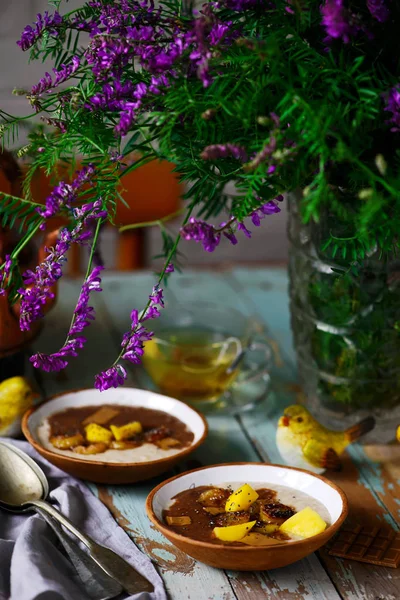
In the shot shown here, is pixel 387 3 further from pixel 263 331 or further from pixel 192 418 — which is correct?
pixel 263 331

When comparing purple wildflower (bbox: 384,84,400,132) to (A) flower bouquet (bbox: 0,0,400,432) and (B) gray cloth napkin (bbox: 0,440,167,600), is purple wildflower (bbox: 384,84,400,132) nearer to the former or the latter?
(A) flower bouquet (bbox: 0,0,400,432)

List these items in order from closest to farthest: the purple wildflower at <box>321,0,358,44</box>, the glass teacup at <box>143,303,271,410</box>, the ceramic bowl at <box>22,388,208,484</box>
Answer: the purple wildflower at <box>321,0,358,44</box> → the ceramic bowl at <box>22,388,208,484</box> → the glass teacup at <box>143,303,271,410</box>

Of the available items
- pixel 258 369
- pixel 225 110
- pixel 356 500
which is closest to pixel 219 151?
pixel 225 110

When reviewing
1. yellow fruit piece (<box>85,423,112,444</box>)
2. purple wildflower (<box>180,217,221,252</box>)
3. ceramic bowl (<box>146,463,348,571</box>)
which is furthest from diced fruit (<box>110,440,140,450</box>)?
purple wildflower (<box>180,217,221,252</box>)

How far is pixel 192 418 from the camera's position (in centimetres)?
99

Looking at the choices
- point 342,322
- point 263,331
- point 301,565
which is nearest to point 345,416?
point 342,322

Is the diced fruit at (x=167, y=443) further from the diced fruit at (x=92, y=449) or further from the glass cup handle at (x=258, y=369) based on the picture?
A: the glass cup handle at (x=258, y=369)

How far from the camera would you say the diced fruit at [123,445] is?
926 mm

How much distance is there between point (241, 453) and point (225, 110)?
48 centimetres

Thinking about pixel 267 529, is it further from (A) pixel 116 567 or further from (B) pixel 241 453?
(B) pixel 241 453

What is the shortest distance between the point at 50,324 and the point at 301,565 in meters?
0.71

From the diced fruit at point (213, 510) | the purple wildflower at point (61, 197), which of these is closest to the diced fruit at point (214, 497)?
the diced fruit at point (213, 510)

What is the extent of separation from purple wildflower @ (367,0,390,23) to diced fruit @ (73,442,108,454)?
56cm

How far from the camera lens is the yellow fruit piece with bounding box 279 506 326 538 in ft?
2.41
